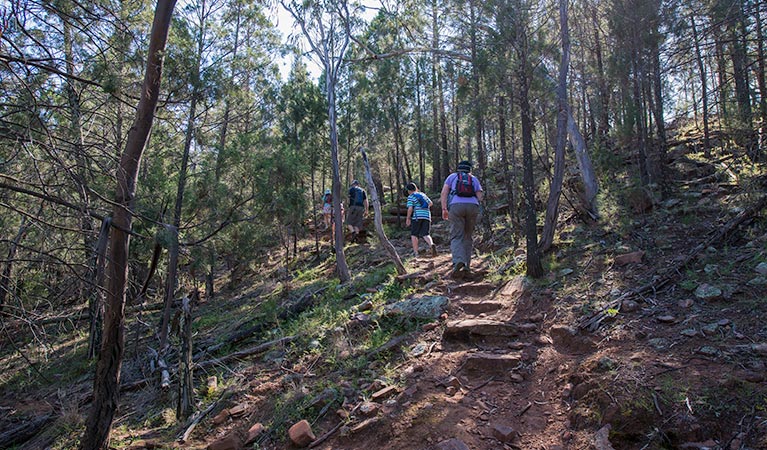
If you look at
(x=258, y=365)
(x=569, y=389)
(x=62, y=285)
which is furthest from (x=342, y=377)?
(x=62, y=285)

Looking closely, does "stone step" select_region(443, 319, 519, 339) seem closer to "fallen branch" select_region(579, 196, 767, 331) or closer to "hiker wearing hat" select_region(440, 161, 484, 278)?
"fallen branch" select_region(579, 196, 767, 331)

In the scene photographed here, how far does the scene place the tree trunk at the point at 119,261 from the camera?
4.45 meters

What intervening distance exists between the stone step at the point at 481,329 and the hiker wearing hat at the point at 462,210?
6.61 ft

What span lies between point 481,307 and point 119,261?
438 cm

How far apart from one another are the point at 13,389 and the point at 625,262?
1212cm

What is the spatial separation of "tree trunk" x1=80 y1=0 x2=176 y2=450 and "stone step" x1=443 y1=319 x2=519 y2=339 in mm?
3628

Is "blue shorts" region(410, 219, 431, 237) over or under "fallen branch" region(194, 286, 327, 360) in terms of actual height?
over

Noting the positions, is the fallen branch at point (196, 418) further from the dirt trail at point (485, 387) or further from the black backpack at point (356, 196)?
the black backpack at point (356, 196)

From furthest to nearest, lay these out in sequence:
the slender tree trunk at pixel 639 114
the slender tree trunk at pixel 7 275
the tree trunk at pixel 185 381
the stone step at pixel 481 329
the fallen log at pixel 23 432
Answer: the slender tree trunk at pixel 639 114
the fallen log at pixel 23 432
the tree trunk at pixel 185 381
the stone step at pixel 481 329
the slender tree trunk at pixel 7 275

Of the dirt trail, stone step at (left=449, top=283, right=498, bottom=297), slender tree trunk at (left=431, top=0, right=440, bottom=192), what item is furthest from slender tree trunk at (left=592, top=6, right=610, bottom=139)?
A: the dirt trail

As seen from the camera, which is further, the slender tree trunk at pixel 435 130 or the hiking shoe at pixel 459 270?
the slender tree trunk at pixel 435 130

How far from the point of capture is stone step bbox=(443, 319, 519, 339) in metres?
5.09

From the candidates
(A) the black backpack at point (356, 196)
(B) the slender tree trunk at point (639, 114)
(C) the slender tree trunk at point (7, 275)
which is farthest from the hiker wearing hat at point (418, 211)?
(C) the slender tree trunk at point (7, 275)

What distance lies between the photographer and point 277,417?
470cm
